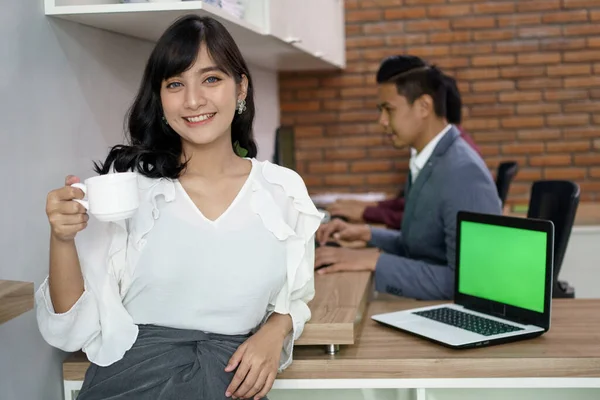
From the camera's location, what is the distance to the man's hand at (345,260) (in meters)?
2.63

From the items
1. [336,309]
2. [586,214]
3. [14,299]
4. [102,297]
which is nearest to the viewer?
[14,299]

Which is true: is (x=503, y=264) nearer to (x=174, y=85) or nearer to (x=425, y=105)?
(x=174, y=85)

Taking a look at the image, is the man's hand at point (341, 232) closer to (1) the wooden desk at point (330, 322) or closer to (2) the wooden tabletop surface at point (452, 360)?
(1) the wooden desk at point (330, 322)

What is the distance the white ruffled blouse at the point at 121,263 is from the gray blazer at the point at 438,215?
0.89 metres

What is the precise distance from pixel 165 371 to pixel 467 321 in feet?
2.71

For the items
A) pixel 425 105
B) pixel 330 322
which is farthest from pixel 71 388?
pixel 425 105

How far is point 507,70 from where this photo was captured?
470 centimetres

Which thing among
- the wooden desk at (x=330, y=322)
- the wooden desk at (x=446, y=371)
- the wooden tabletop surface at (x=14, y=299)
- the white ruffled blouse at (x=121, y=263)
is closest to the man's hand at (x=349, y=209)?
the wooden desk at (x=330, y=322)

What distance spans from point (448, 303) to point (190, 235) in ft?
3.17

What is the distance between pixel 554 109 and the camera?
15.4 ft

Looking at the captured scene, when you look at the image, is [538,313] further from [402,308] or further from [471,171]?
[471,171]

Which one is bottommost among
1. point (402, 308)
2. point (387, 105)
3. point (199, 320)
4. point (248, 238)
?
point (402, 308)

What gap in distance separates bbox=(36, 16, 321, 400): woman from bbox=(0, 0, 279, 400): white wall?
0.14m

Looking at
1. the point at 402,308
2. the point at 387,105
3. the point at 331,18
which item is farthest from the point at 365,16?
the point at 402,308
